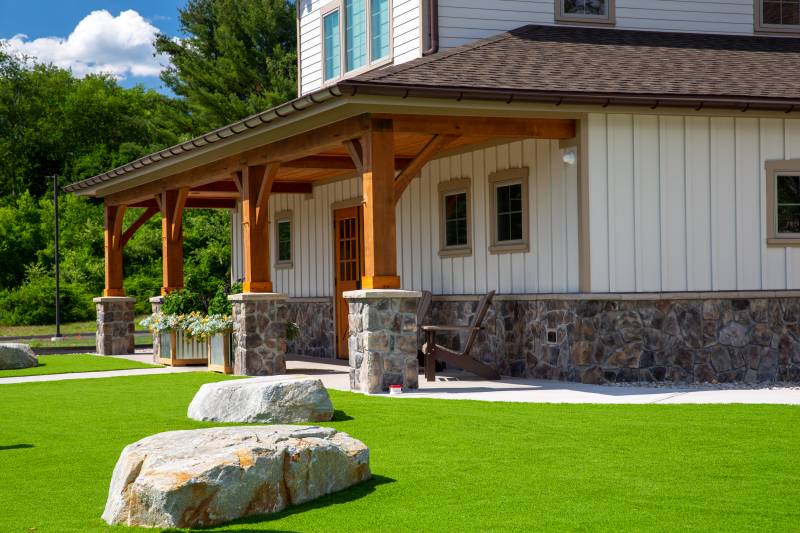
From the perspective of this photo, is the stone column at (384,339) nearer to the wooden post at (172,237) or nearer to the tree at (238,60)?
the wooden post at (172,237)

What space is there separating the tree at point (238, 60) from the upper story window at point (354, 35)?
20979 mm

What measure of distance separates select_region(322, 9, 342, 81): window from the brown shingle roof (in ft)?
13.5

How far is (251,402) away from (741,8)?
11.7 metres

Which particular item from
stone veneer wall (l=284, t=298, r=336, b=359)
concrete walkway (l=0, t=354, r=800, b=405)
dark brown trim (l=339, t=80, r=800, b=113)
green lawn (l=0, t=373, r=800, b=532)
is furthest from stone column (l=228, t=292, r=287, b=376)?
dark brown trim (l=339, t=80, r=800, b=113)

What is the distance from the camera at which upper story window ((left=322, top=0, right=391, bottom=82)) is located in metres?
17.8

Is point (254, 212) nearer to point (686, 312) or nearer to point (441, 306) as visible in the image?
Result: point (441, 306)

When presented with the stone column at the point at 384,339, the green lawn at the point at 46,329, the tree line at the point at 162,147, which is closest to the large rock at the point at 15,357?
the stone column at the point at 384,339

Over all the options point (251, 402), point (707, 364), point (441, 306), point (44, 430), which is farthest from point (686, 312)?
point (44, 430)

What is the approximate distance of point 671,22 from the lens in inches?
687

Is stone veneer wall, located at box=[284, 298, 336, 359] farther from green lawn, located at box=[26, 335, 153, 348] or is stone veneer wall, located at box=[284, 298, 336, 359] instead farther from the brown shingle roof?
green lawn, located at box=[26, 335, 153, 348]

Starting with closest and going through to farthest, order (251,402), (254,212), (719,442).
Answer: (719,442)
(251,402)
(254,212)

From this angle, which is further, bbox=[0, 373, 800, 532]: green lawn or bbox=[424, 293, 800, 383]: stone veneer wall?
bbox=[424, 293, 800, 383]: stone veneer wall

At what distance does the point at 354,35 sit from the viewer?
740 inches

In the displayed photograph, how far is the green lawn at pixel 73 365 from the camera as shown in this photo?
1695cm
